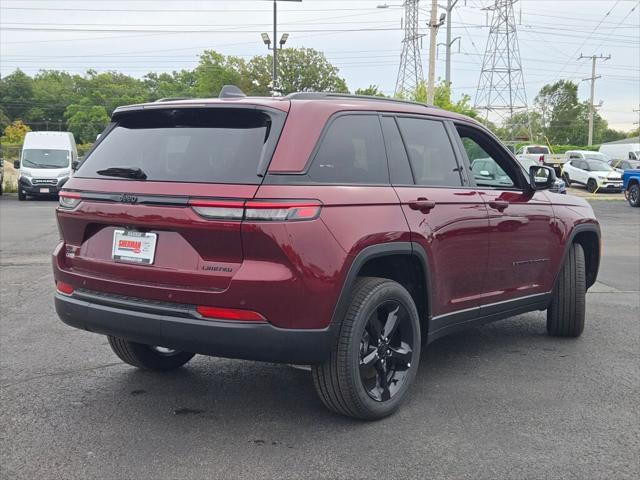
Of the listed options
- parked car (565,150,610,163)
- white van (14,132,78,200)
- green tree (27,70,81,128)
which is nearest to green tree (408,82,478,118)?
parked car (565,150,610,163)

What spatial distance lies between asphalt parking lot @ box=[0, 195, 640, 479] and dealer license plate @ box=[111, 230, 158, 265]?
941 millimetres

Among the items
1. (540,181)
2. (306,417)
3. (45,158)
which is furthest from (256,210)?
(45,158)

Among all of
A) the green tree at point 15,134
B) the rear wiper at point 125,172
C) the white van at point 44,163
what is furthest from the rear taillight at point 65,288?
the green tree at point 15,134

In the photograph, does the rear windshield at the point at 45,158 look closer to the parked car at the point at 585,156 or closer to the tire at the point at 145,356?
the tire at the point at 145,356

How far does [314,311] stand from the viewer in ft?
11.0

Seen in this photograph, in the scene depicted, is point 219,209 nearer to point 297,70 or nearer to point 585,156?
point 585,156

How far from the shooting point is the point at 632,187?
982 inches

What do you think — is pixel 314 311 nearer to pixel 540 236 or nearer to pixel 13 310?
pixel 540 236

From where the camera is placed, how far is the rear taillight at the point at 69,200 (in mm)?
3838

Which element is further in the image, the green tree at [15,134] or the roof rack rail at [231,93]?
the green tree at [15,134]

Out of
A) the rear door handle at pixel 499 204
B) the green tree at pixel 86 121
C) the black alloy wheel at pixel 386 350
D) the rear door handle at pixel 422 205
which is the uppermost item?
the green tree at pixel 86 121

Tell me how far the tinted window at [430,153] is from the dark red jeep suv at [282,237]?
1 cm

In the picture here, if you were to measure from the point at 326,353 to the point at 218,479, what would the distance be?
31.5 inches

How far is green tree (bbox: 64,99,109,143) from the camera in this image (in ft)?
317
